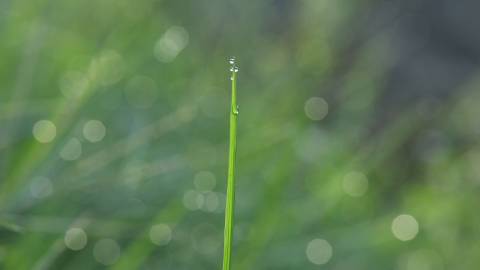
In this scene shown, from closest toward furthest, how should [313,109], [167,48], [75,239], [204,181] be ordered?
[75,239] → [204,181] → [167,48] → [313,109]

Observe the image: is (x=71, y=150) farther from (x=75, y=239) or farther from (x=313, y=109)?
(x=313, y=109)

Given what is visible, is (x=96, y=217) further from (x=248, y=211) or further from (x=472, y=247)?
(x=472, y=247)

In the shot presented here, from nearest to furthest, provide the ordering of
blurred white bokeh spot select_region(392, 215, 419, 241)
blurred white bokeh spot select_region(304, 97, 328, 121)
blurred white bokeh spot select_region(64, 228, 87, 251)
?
blurred white bokeh spot select_region(64, 228, 87, 251) → blurred white bokeh spot select_region(392, 215, 419, 241) → blurred white bokeh spot select_region(304, 97, 328, 121)

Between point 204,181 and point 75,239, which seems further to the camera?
point 204,181

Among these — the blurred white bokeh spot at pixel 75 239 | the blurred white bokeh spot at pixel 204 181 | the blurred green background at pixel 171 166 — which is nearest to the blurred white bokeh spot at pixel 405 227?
the blurred green background at pixel 171 166

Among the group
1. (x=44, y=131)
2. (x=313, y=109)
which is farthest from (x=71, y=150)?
(x=313, y=109)

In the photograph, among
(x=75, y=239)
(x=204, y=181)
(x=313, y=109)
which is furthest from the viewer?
(x=313, y=109)

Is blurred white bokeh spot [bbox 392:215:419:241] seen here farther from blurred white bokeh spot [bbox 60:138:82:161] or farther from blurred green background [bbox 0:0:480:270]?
blurred white bokeh spot [bbox 60:138:82:161]

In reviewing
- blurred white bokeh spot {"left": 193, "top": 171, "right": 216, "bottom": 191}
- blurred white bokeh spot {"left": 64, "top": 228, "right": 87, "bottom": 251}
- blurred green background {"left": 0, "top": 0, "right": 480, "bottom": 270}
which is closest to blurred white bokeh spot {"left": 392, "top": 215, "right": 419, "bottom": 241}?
blurred green background {"left": 0, "top": 0, "right": 480, "bottom": 270}
